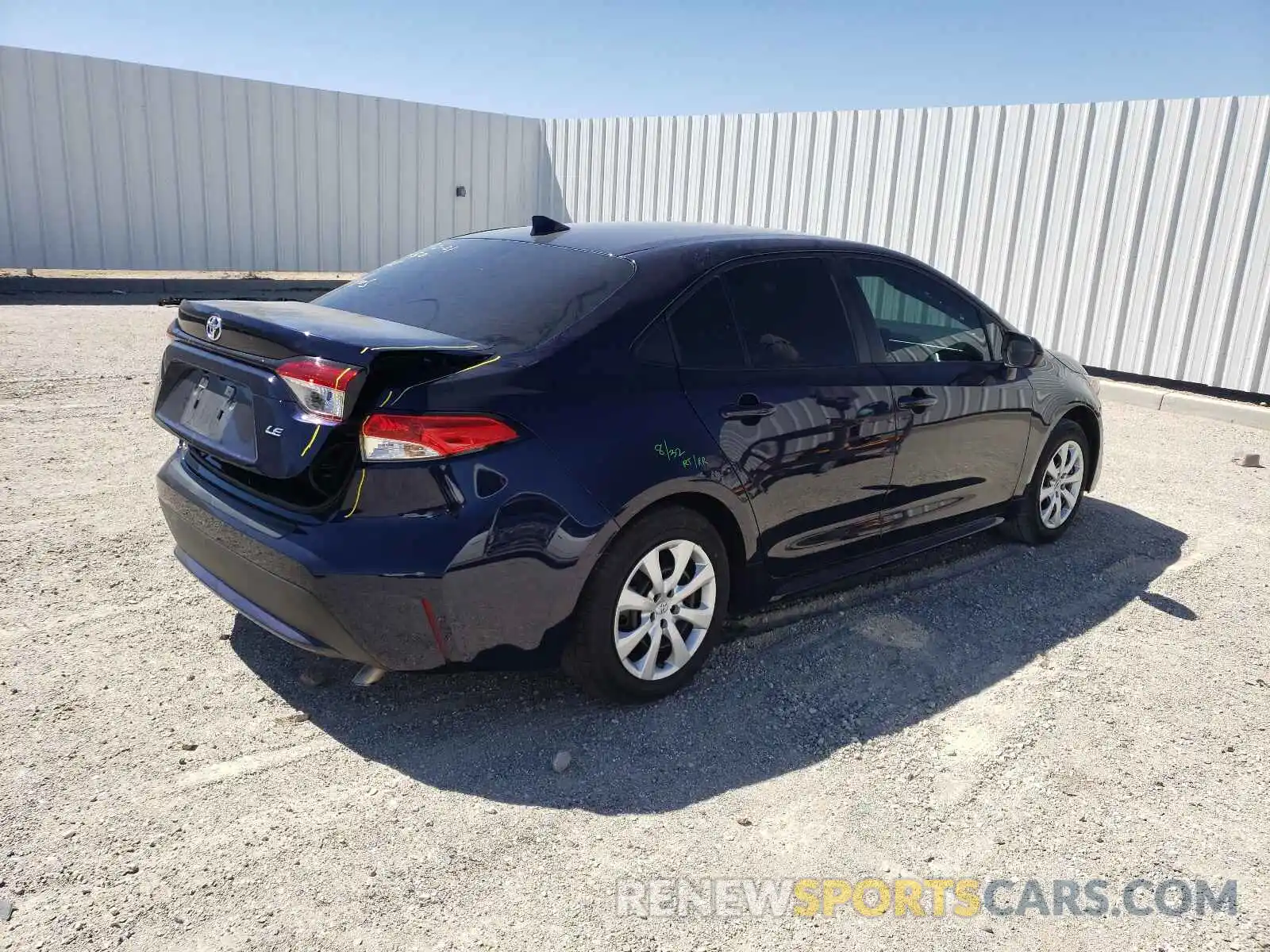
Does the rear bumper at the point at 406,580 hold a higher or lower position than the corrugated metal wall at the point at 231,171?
lower

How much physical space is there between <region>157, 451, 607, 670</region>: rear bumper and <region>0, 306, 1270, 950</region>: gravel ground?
42cm

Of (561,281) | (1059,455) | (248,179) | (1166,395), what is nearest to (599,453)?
(561,281)

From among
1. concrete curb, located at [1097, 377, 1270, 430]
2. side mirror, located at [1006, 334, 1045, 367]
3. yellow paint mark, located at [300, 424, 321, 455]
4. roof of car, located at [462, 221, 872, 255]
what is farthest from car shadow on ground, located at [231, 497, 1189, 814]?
concrete curb, located at [1097, 377, 1270, 430]

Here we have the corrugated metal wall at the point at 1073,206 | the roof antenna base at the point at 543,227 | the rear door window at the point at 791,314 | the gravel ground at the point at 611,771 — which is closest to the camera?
the gravel ground at the point at 611,771

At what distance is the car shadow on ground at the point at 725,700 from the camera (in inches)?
121

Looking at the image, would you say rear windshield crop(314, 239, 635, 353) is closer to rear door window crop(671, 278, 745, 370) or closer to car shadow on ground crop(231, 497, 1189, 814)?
rear door window crop(671, 278, 745, 370)

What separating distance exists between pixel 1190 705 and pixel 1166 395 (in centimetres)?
667

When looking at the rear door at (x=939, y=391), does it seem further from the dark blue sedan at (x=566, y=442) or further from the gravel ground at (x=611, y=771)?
the gravel ground at (x=611, y=771)

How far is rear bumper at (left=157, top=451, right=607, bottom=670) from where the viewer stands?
2830 millimetres

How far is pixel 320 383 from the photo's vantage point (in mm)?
2836

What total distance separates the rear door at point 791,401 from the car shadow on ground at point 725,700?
0.43 m

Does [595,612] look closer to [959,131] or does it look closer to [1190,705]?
[1190,705]

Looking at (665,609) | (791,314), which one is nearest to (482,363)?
(665,609)

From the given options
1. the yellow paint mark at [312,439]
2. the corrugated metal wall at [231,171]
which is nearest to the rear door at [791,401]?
the yellow paint mark at [312,439]
